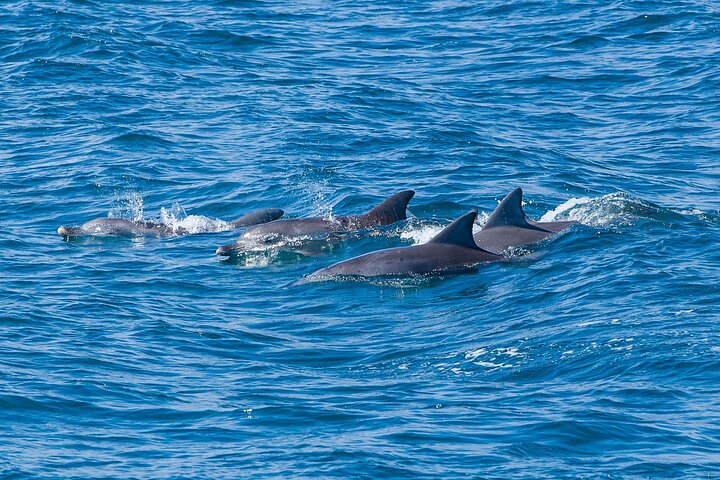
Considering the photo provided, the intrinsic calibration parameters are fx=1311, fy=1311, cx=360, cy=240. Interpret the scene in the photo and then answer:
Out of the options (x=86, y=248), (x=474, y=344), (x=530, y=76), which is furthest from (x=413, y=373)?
(x=530, y=76)

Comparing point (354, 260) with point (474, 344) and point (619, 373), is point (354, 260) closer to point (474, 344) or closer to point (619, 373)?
point (474, 344)

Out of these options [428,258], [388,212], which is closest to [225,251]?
[388,212]

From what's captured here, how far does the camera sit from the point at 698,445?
521 inches

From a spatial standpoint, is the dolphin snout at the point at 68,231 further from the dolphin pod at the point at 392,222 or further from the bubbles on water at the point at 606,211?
the bubbles on water at the point at 606,211

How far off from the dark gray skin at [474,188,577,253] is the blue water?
13.5 inches

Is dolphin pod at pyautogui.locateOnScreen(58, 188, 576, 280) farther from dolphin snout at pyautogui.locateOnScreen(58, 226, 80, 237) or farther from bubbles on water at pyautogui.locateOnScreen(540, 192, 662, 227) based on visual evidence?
bubbles on water at pyautogui.locateOnScreen(540, 192, 662, 227)

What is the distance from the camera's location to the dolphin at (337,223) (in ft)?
75.4

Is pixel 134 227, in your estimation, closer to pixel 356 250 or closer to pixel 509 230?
pixel 356 250

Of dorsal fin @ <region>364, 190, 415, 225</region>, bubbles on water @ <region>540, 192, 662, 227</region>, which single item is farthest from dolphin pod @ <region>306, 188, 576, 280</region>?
bubbles on water @ <region>540, 192, 662, 227</region>

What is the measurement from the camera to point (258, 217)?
24562mm

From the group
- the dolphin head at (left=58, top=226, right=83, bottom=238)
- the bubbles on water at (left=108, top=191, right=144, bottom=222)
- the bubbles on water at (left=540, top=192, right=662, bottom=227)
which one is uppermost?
the dolphin head at (left=58, top=226, right=83, bottom=238)

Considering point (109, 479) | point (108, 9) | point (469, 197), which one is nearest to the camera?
point (109, 479)

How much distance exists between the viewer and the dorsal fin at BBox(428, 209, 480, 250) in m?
20.2

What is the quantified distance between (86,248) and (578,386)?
11196 millimetres
